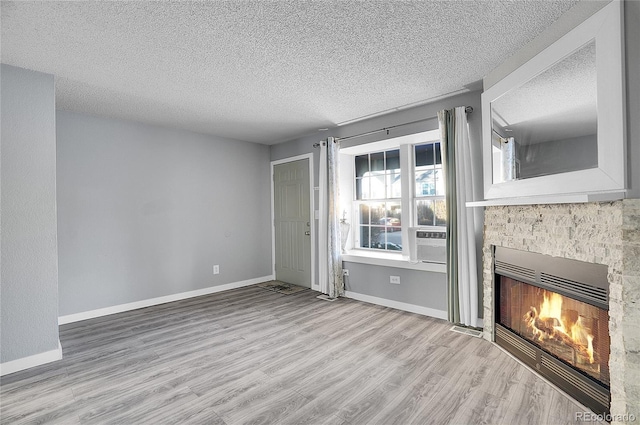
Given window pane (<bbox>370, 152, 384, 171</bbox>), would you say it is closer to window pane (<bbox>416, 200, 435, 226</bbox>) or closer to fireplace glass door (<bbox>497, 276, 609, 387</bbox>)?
window pane (<bbox>416, 200, 435, 226</bbox>)

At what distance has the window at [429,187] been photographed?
3908mm

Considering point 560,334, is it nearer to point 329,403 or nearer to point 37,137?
point 329,403

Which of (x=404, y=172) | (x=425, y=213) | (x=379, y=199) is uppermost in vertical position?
(x=404, y=172)

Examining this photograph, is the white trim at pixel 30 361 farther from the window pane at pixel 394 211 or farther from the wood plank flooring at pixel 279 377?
the window pane at pixel 394 211

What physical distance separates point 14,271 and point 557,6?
4.47 m

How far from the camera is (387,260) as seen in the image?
404 centimetres

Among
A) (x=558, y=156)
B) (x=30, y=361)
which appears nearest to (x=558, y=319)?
(x=558, y=156)

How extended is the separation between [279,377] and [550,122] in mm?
2760

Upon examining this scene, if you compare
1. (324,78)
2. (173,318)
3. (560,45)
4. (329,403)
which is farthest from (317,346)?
(560,45)

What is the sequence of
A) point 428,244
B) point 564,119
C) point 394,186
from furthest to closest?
point 394,186 → point 428,244 → point 564,119

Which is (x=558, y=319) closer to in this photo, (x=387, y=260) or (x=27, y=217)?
(x=387, y=260)

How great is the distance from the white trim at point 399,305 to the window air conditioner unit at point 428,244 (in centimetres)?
59

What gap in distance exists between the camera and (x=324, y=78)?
2.89 m

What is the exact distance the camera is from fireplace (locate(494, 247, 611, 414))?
1882 millimetres
